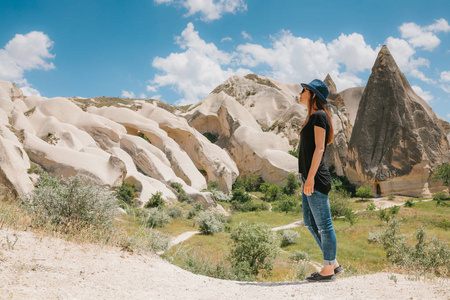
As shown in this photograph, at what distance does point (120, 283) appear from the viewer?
120 inches

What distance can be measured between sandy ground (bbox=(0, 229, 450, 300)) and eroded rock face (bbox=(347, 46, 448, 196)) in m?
32.7

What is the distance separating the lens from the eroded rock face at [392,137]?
1272 inches

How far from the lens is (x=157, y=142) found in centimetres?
3119

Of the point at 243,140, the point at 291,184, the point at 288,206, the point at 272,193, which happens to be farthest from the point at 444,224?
the point at 243,140

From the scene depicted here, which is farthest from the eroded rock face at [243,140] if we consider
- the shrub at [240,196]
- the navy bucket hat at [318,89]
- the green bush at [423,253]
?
the navy bucket hat at [318,89]

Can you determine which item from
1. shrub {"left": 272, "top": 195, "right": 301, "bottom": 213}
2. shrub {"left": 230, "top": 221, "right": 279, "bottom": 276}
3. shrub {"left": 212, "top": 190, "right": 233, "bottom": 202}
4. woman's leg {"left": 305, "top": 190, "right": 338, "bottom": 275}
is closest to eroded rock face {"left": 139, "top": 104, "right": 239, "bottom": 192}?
shrub {"left": 212, "top": 190, "right": 233, "bottom": 202}

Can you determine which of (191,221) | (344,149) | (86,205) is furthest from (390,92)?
(86,205)

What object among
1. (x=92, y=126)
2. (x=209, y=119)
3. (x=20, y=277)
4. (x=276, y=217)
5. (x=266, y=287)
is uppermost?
(x=209, y=119)

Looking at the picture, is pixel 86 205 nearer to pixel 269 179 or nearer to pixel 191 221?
pixel 191 221

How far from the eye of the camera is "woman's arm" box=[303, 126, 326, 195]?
10.8 feet

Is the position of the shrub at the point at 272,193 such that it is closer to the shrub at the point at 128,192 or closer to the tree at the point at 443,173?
the tree at the point at 443,173

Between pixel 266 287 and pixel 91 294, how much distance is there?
1705 mm

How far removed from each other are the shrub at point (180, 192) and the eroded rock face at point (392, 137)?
20.3 metres

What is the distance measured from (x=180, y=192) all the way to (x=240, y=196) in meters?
8.39
